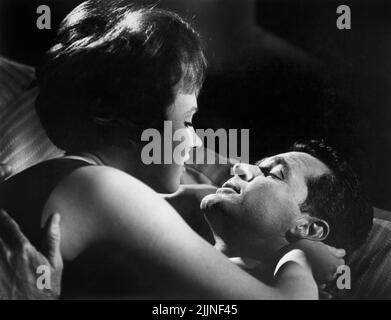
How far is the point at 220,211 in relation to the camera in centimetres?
238

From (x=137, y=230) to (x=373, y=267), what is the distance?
977 millimetres

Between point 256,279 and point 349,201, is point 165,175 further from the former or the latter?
point 349,201

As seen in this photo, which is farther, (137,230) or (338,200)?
(338,200)

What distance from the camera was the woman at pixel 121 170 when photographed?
2238 millimetres

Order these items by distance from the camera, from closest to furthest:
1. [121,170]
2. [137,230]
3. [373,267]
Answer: [137,230] < [121,170] < [373,267]

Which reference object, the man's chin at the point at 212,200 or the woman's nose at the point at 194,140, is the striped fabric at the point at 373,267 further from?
the woman's nose at the point at 194,140

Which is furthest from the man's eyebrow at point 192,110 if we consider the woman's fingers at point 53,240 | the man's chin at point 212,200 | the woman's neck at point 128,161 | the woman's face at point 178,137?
the woman's fingers at point 53,240

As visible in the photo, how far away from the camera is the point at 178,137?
2410 mm

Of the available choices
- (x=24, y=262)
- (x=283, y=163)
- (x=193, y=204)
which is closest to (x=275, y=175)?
(x=283, y=163)

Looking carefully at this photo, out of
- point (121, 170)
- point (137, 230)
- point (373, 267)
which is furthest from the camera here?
point (373, 267)

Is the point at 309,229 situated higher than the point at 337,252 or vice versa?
the point at 309,229

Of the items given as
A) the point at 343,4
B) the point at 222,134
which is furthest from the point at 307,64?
the point at 222,134

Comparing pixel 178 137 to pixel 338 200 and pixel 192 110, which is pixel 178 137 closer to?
pixel 192 110

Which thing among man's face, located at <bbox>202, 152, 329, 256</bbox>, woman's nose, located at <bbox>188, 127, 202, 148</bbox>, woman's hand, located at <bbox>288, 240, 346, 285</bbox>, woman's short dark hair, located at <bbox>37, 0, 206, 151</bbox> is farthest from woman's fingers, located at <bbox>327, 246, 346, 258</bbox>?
woman's short dark hair, located at <bbox>37, 0, 206, 151</bbox>
